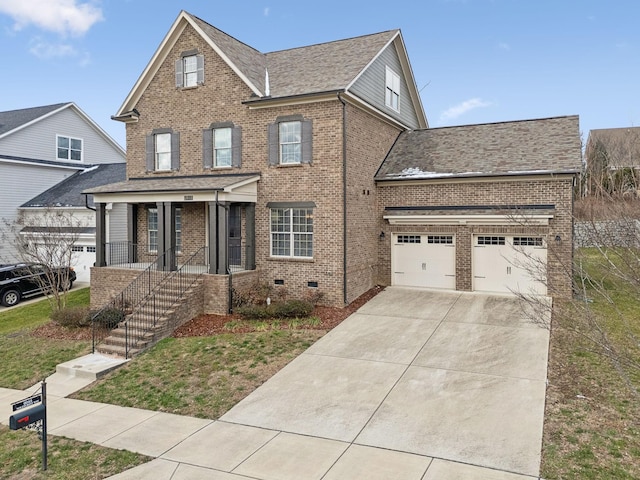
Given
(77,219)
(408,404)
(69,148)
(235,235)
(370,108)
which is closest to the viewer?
(408,404)

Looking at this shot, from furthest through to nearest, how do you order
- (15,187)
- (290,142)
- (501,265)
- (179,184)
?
(15,187)
(179,184)
(501,265)
(290,142)

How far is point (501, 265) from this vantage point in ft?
53.5

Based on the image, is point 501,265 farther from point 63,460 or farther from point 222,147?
point 63,460

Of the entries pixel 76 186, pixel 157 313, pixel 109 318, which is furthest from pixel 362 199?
pixel 76 186

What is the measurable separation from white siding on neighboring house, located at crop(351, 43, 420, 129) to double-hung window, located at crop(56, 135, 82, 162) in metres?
22.0

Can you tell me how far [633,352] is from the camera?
398 inches

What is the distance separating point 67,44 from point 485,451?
115 feet

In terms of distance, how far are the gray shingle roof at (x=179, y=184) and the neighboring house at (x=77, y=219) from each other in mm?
4630

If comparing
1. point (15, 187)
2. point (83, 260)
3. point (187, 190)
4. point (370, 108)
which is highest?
point (370, 108)

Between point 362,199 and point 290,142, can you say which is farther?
point 362,199

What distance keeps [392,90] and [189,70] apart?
8.54 meters

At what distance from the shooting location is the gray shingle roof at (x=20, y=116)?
26984 millimetres

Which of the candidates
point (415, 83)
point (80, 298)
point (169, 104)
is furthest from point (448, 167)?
point (80, 298)

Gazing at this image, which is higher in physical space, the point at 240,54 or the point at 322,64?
the point at 240,54
